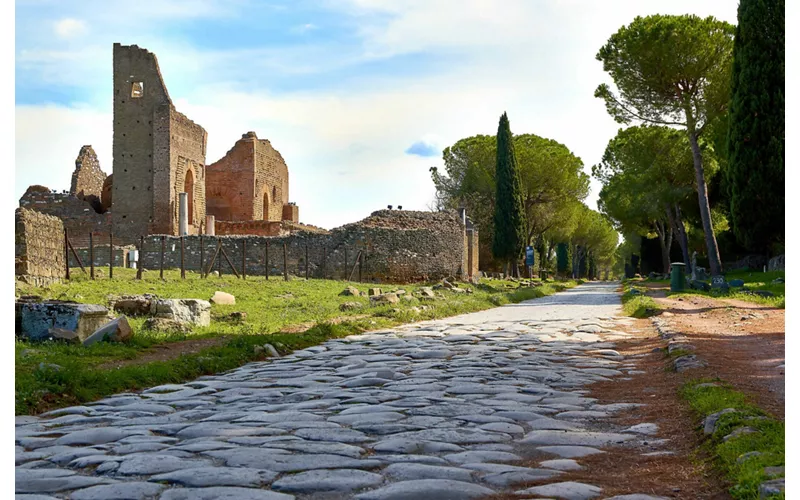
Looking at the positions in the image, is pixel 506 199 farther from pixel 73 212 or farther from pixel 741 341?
pixel 741 341

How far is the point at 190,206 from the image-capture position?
134ft

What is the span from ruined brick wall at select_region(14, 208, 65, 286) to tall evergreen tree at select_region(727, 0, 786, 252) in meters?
17.4

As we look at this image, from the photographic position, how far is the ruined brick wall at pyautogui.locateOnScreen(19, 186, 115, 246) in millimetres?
37281

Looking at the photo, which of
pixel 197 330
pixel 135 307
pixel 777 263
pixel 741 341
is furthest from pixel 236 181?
pixel 741 341

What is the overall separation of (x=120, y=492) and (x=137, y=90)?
38704mm

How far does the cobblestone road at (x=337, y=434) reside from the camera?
3334 mm

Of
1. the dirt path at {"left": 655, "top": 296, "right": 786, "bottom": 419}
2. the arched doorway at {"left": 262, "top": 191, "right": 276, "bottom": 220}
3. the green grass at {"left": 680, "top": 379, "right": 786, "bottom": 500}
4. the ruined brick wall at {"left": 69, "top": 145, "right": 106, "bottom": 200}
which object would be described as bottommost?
the dirt path at {"left": 655, "top": 296, "right": 786, "bottom": 419}

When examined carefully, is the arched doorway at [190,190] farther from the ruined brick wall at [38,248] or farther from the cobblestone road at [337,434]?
the cobblestone road at [337,434]

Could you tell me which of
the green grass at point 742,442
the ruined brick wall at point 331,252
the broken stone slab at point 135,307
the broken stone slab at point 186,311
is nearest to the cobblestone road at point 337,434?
the green grass at point 742,442

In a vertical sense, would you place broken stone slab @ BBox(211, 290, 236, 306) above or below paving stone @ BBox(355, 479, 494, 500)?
above

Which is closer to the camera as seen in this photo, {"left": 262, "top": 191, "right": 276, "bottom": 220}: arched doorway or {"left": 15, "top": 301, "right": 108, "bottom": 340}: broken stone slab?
{"left": 15, "top": 301, "right": 108, "bottom": 340}: broken stone slab

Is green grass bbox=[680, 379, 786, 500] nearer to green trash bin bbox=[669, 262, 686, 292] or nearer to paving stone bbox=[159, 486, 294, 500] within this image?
paving stone bbox=[159, 486, 294, 500]

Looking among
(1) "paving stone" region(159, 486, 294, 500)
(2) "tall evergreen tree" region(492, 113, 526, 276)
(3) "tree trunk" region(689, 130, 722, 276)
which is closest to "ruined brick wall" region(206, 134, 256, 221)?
(2) "tall evergreen tree" region(492, 113, 526, 276)

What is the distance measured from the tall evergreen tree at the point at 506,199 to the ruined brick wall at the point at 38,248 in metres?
25.3
